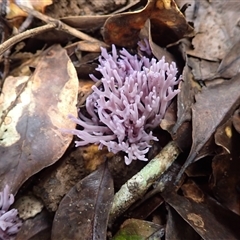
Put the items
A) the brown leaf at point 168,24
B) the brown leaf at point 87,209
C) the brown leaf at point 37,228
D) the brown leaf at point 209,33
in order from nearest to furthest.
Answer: the brown leaf at point 87,209
the brown leaf at point 37,228
the brown leaf at point 168,24
the brown leaf at point 209,33

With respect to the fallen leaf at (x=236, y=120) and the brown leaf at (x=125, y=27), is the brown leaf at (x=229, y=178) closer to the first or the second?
the fallen leaf at (x=236, y=120)

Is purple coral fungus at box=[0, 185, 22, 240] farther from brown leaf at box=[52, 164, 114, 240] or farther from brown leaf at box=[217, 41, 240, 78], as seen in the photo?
brown leaf at box=[217, 41, 240, 78]

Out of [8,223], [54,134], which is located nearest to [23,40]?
[54,134]

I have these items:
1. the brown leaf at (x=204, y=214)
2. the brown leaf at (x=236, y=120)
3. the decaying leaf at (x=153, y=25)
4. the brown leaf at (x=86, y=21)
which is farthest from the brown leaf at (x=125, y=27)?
the brown leaf at (x=204, y=214)

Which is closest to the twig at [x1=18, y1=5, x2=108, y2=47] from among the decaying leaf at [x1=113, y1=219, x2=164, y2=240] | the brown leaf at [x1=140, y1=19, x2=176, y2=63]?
the brown leaf at [x1=140, y1=19, x2=176, y2=63]

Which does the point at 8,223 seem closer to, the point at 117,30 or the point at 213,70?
the point at 117,30

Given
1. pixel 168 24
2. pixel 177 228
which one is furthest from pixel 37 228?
pixel 168 24
